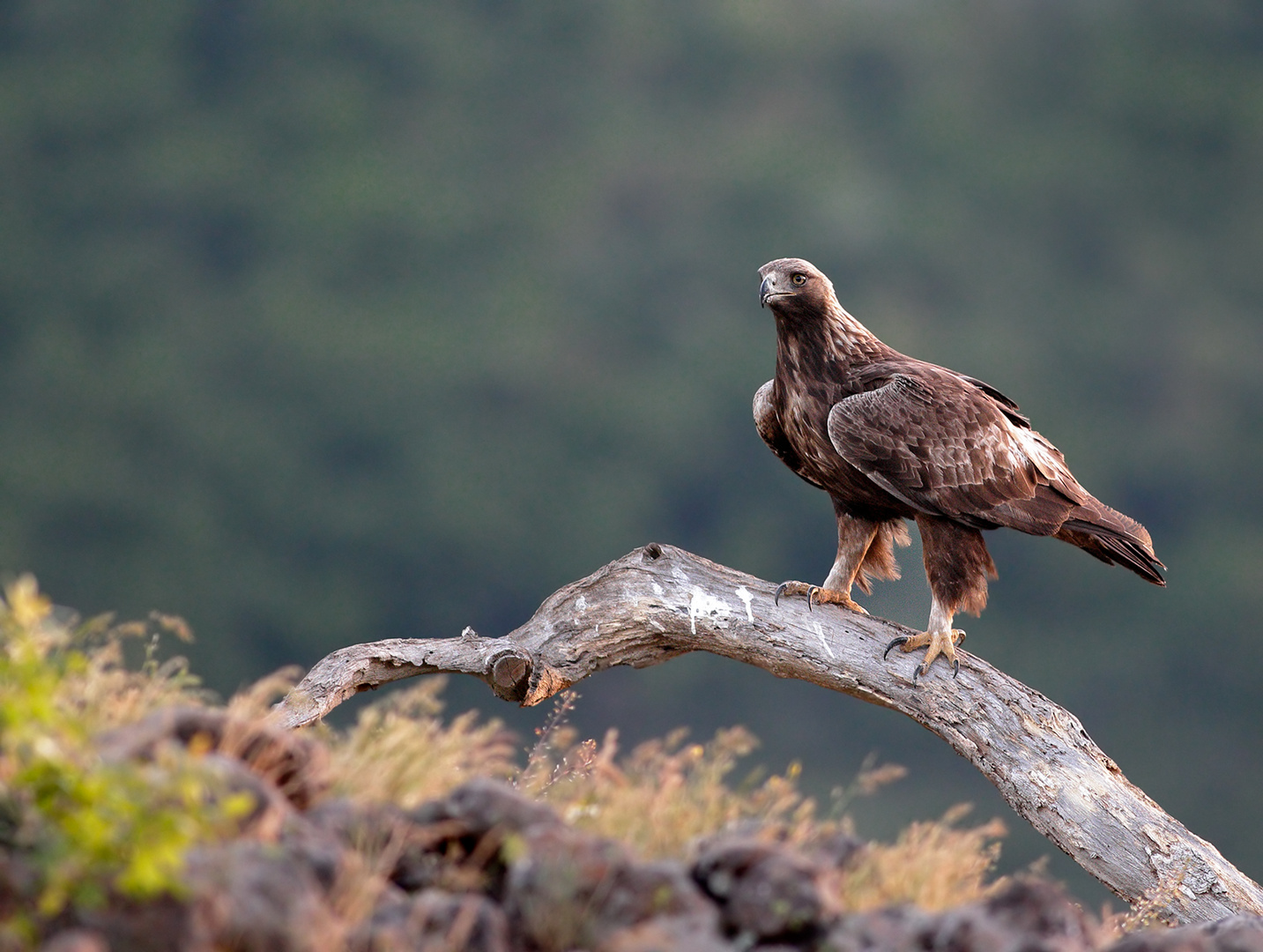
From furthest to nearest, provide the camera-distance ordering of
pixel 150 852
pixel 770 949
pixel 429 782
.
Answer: pixel 429 782, pixel 770 949, pixel 150 852

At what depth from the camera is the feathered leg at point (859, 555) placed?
5738 mm

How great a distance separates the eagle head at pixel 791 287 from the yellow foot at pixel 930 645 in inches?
65.7

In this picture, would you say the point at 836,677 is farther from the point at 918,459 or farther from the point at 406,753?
the point at 406,753

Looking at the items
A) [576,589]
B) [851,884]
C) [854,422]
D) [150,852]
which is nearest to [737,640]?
[576,589]

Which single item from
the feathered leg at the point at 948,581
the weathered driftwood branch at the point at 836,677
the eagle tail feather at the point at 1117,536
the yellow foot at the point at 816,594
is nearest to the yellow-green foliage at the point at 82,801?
the weathered driftwood branch at the point at 836,677

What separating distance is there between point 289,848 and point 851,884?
153 cm

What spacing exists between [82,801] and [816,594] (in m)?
3.90

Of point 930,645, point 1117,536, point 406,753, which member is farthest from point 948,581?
point 406,753

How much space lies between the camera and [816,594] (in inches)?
220

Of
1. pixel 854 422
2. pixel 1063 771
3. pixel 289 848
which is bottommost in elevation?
pixel 289 848

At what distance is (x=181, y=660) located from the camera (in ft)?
11.2

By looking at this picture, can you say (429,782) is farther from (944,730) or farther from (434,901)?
(944,730)

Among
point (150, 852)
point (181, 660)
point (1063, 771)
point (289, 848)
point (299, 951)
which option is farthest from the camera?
point (1063, 771)

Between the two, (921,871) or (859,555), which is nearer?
(921,871)
